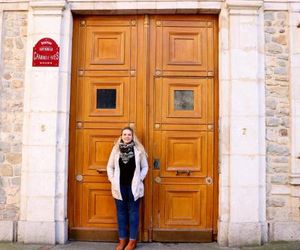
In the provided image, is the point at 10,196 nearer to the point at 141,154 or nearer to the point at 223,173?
the point at 141,154

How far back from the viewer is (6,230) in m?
5.52

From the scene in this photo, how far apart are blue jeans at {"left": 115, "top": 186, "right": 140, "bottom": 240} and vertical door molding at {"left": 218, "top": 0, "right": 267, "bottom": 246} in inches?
46.9

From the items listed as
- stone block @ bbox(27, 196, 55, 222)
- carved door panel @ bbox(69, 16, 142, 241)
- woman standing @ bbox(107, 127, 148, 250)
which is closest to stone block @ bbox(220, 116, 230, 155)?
woman standing @ bbox(107, 127, 148, 250)

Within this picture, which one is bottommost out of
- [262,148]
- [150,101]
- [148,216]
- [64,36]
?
[148,216]

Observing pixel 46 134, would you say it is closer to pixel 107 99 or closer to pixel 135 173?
pixel 107 99

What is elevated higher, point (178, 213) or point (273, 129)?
point (273, 129)

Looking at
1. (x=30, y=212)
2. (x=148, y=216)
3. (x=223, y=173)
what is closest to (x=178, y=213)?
(x=148, y=216)

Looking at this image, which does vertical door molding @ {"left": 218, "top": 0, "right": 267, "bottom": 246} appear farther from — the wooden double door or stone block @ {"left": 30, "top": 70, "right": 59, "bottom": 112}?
stone block @ {"left": 30, "top": 70, "right": 59, "bottom": 112}

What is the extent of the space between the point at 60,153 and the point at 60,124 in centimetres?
41

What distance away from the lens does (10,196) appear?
18.4 feet

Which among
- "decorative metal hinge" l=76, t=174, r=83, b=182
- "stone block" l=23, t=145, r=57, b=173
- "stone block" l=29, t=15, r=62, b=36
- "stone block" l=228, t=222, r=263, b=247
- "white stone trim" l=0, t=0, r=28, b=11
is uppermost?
"white stone trim" l=0, t=0, r=28, b=11

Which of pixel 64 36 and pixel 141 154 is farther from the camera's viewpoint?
pixel 64 36

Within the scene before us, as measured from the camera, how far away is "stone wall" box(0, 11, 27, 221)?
5602 mm

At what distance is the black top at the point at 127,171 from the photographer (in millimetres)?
5230
